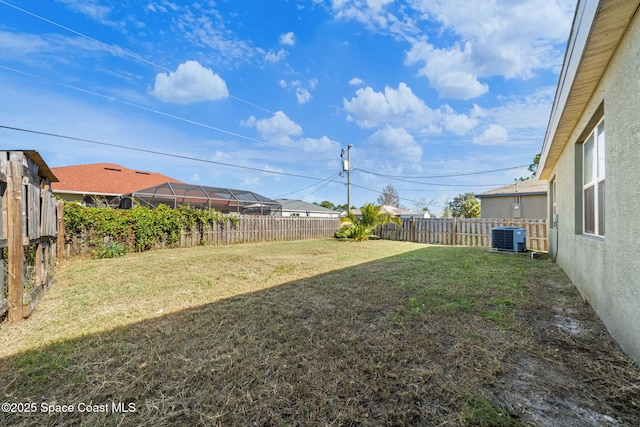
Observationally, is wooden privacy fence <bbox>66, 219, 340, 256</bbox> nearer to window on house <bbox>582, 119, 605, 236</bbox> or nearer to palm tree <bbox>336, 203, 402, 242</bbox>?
palm tree <bbox>336, 203, 402, 242</bbox>

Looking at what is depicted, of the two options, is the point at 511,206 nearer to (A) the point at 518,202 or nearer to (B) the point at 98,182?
(A) the point at 518,202

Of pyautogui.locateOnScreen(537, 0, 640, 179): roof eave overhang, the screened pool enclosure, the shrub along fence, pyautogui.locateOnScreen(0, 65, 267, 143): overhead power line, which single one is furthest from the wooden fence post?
pyautogui.locateOnScreen(0, 65, 267, 143): overhead power line

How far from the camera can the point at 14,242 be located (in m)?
2.85

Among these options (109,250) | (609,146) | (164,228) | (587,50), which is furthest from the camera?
(164,228)

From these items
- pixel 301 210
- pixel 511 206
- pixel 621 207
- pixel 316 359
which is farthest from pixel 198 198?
pixel 511 206

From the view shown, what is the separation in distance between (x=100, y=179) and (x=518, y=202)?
2578cm

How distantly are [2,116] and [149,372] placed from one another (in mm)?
12446

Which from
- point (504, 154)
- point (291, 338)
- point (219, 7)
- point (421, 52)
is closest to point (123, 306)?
point (291, 338)

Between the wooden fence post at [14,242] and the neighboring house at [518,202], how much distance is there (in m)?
18.8

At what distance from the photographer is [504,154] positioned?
73.9 feet

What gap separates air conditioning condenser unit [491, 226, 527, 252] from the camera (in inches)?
321

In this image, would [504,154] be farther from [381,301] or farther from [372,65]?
[381,301]

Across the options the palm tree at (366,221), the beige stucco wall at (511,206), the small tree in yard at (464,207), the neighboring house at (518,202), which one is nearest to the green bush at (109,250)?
the palm tree at (366,221)

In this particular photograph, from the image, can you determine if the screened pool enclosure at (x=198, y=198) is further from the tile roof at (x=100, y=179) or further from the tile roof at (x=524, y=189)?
the tile roof at (x=524, y=189)
